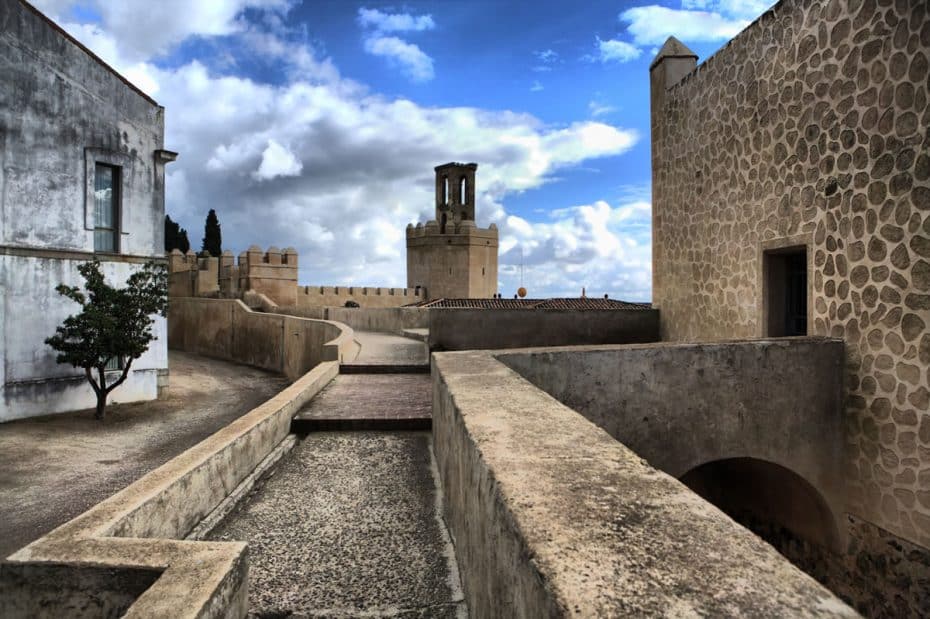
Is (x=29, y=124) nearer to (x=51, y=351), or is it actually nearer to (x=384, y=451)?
(x=51, y=351)

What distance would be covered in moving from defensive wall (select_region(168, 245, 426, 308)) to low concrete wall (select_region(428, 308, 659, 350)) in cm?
1925

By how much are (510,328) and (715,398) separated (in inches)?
156

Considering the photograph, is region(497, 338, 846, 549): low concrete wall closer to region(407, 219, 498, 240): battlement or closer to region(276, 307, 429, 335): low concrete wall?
region(276, 307, 429, 335): low concrete wall

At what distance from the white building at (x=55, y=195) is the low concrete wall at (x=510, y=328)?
29.5ft

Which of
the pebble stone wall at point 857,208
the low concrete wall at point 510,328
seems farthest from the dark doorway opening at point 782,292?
the low concrete wall at point 510,328

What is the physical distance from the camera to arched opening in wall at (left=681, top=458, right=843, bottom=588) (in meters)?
6.32

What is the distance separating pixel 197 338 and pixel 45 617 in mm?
25443

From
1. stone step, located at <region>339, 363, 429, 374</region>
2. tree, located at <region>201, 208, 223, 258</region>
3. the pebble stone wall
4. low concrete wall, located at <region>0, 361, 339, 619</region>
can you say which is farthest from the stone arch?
tree, located at <region>201, 208, 223, 258</region>

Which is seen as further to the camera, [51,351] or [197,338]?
[197,338]

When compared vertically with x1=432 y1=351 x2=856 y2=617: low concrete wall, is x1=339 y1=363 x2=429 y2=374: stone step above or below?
below

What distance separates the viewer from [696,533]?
4.96 feet

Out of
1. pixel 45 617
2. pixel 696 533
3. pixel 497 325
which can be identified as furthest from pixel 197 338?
pixel 696 533

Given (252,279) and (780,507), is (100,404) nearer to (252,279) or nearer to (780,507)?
(780,507)

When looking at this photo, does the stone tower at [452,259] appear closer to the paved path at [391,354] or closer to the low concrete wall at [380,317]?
the low concrete wall at [380,317]
